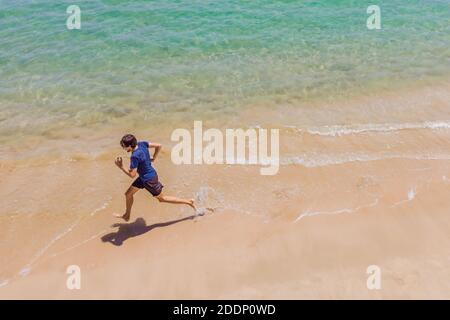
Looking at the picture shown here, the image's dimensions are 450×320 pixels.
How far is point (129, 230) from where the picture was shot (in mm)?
6281

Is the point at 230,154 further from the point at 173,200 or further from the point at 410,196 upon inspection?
the point at 410,196

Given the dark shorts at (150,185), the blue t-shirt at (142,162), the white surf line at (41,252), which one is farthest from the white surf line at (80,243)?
the blue t-shirt at (142,162)

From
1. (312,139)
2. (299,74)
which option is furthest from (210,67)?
(312,139)

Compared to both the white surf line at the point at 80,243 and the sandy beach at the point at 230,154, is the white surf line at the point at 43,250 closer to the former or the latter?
the sandy beach at the point at 230,154

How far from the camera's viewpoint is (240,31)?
13125 mm

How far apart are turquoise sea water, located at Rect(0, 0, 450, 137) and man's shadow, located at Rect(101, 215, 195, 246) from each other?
3.36m

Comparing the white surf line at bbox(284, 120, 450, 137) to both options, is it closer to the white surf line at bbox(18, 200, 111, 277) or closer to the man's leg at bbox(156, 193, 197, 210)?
the man's leg at bbox(156, 193, 197, 210)

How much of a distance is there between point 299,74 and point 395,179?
4594 mm

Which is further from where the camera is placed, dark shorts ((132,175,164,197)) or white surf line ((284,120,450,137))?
white surf line ((284,120,450,137))

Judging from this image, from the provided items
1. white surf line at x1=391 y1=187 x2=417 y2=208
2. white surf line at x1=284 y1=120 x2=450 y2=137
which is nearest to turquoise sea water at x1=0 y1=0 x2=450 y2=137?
white surf line at x1=284 y1=120 x2=450 y2=137

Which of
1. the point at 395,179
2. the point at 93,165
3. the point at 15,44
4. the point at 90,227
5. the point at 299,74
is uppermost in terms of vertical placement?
the point at 15,44

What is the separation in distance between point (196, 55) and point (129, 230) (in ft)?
22.1

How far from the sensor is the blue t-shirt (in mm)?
5777
